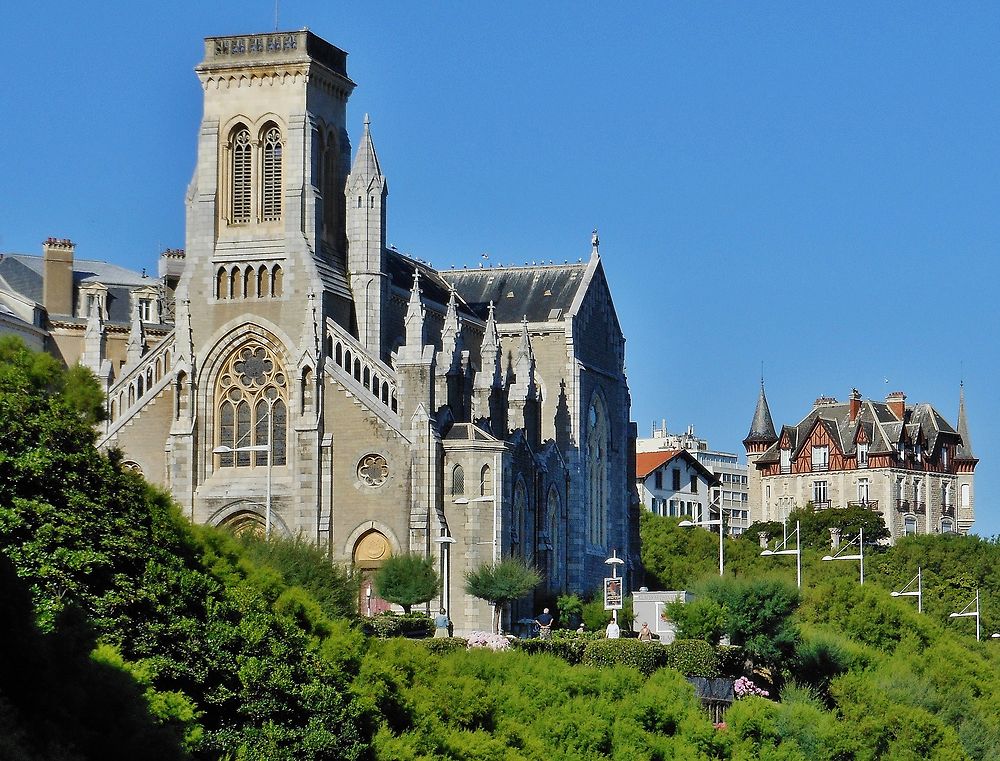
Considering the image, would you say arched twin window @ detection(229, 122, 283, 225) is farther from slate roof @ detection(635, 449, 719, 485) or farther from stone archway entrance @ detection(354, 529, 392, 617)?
slate roof @ detection(635, 449, 719, 485)

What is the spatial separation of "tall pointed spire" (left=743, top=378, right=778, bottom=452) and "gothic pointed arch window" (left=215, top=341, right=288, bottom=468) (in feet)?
313

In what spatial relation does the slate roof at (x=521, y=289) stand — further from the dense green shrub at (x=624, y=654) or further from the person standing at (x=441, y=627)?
the dense green shrub at (x=624, y=654)

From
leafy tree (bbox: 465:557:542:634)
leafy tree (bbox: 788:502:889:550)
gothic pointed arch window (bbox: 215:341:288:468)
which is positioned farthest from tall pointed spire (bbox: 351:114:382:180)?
leafy tree (bbox: 788:502:889:550)

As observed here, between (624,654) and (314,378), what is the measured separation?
73.1ft

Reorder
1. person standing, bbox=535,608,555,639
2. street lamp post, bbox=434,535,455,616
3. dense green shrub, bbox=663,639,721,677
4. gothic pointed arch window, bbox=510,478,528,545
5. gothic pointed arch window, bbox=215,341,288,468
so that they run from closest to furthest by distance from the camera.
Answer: dense green shrub, bbox=663,639,721,677 < person standing, bbox=535,608,555,639 < street lamp post, bbox=434,535,455,616 < gothic pointed arch window, bbox=215,341,288,468 < gothic pointed arch window, bbox=510,478,528,545

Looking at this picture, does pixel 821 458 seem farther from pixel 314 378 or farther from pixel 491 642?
pixel 491 642

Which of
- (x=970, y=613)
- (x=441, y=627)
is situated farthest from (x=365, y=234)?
(x=970, y=613)

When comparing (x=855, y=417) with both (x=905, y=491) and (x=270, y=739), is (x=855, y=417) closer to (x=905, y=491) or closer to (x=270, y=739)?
(x=905, y=491)

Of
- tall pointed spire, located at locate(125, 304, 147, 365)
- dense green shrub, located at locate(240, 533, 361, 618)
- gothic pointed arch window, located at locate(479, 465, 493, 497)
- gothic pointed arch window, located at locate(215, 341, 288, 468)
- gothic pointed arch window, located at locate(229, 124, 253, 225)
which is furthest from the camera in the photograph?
gothic pointed arch window, located at locate(229, 124, 253, 225)

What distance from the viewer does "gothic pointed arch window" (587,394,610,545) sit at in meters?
104

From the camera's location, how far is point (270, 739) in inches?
1768

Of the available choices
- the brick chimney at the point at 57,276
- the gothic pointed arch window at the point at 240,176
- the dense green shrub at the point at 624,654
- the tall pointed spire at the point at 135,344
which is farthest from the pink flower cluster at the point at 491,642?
the brick chimney at the point at 57,276

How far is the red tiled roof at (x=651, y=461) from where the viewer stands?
169750mm

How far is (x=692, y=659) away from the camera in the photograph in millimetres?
68875
